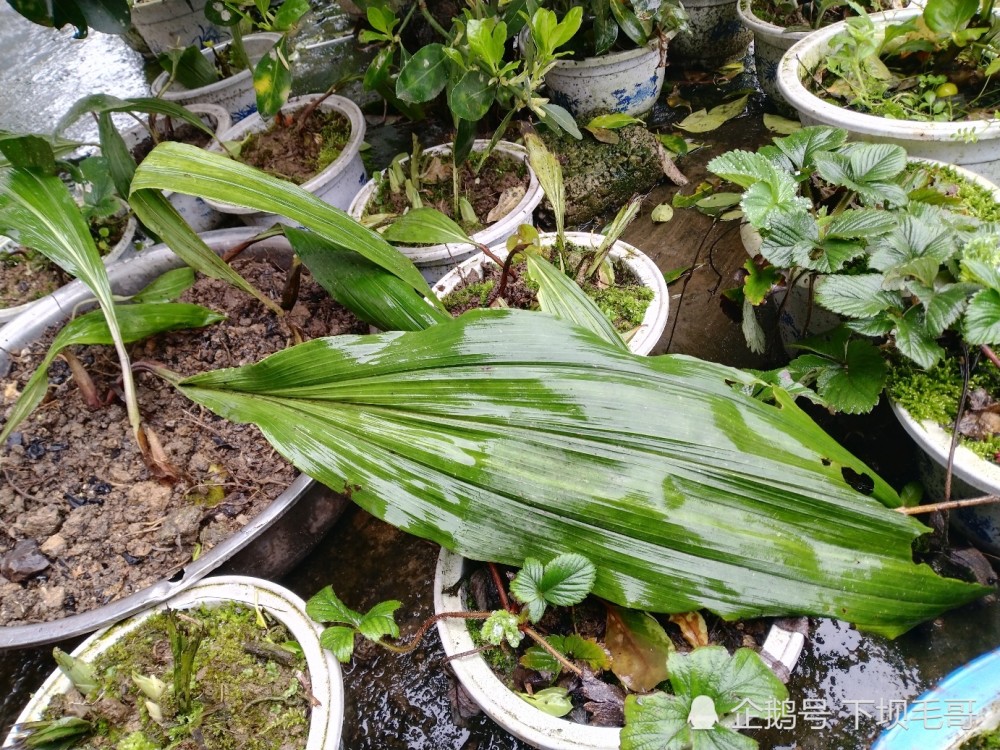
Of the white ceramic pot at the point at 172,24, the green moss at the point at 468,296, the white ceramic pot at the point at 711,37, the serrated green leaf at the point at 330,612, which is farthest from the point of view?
the white ceramic pot at the point at 172,24

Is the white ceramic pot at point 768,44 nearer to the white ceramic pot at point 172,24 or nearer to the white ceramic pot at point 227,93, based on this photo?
the white ceramic pot at point 227,93

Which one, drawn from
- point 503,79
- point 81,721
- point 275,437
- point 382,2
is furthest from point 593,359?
point 382,2

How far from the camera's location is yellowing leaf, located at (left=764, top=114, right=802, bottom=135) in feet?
6.28

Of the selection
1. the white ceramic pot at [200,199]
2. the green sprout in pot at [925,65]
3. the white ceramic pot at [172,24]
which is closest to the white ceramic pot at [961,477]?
the green sprout in pot at [925,65]

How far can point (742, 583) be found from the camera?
0.76m

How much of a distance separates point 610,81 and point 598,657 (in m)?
1.71

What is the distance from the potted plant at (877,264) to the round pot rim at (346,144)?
1.07m

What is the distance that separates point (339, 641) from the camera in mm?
847

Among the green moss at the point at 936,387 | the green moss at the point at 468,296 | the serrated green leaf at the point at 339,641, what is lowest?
the serrated green leaf at the point at 339,641

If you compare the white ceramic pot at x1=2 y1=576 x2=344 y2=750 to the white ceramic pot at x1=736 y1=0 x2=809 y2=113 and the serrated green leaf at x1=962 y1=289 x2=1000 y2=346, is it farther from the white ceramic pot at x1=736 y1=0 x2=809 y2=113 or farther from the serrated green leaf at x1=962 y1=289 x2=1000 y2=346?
the white ceramic pot at x1=736 y1=0 x2=809 y2=113

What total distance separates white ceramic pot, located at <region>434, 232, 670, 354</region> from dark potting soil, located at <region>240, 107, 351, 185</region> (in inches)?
28.2

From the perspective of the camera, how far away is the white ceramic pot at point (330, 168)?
1645 mm

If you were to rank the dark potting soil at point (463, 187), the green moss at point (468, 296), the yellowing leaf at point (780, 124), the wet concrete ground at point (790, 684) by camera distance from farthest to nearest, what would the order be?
1. the yellowing leaf at point (780, 124)
2. the dark potting soil at point (463, 187)
3. the green moss at point (468, 296)
4. the wet concrete ground at point (790, 684)

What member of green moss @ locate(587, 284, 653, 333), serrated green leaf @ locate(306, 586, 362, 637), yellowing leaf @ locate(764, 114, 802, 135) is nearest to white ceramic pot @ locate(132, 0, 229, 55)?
yellowing leaf @ locate(764, 114, 802, 135)
